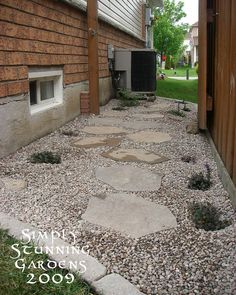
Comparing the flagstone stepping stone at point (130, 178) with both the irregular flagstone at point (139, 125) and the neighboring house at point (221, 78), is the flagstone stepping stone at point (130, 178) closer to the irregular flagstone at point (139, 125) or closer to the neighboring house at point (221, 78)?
the neighboring house at point (221, 78)

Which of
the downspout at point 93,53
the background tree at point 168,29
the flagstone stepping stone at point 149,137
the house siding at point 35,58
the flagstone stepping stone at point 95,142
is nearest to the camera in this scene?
the house siding at point 35,58

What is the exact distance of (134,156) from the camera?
14.5ft

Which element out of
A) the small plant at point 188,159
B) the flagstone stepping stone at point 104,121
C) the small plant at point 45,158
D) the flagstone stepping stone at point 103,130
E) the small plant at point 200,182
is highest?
the flagstone stepping stone at point 104,121

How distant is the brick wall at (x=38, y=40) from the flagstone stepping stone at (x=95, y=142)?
0.90m

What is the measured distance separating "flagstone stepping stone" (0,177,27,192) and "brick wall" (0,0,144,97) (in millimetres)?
1073

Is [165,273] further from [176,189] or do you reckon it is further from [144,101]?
[144,101]

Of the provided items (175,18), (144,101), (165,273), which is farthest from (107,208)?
(175,18)

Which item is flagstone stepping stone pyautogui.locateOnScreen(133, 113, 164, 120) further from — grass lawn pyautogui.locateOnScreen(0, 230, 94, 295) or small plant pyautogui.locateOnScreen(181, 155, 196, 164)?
grass lawn pyautogui.locateOnScreen(0, 230, 94, 295)

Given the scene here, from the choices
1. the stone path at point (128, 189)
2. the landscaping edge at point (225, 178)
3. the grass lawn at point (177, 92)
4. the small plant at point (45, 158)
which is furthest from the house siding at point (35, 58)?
the grass lawn at point (177, 92)

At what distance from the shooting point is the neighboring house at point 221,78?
3293 mm

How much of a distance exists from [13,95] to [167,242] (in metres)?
2.64

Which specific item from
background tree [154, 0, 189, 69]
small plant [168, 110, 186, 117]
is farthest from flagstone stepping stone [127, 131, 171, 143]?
background tree [154, 0, 189, 69]

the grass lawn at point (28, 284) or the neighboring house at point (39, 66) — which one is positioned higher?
the neighboring house at point (39, 66)

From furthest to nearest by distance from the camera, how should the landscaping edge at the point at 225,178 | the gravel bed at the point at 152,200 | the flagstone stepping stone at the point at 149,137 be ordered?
A: the flagstone stepping stone at the point at 149,137, the landscaping edge at the point at 225,178, the gravel bed at the point at 152,200
